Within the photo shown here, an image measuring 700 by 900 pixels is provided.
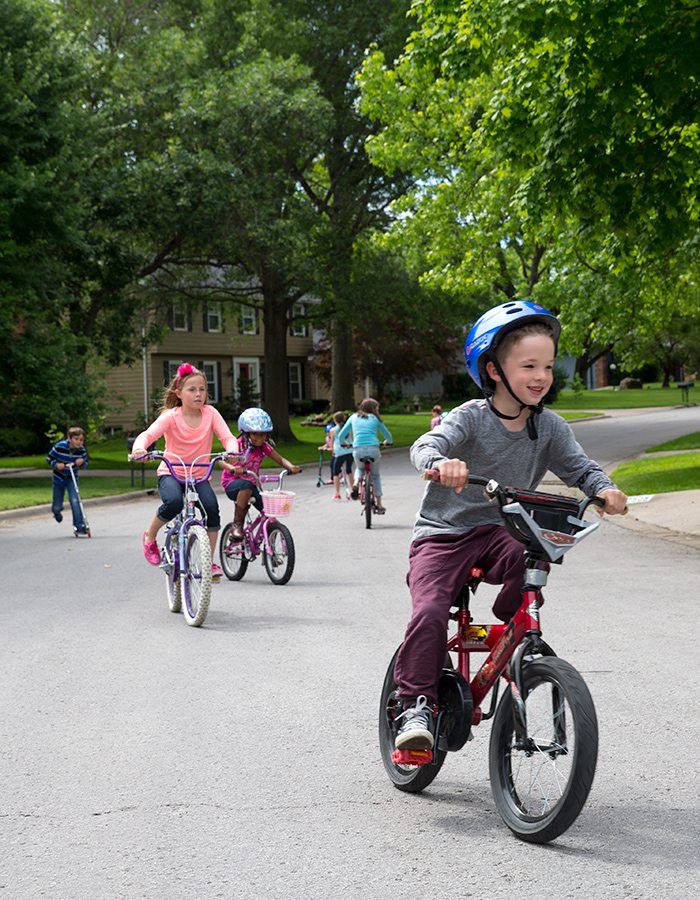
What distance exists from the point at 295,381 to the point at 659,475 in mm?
48365

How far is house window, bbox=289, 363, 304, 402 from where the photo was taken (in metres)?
70.7

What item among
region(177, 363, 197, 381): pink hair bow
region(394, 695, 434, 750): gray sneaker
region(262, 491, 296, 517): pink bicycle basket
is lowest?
region(394, 695, 434, 750): gray sneaker

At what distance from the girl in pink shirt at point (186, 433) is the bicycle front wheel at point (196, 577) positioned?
0.67ft

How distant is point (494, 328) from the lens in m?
4.57

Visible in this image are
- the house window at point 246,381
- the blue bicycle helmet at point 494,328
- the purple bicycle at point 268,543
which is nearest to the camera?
the blue bicycle helmet at point 494,328

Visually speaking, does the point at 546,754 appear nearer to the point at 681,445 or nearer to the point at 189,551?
the point at 189,551

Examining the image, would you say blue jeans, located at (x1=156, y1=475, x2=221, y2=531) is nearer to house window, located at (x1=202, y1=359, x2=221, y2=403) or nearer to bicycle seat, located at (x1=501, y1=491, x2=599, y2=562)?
bicycle seat, located at (x1=501, y1=491, x2=599, y2=562)

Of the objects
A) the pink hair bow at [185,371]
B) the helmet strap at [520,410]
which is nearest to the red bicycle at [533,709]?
the helmet strap at [520,410]

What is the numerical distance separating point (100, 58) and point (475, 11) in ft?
89.3

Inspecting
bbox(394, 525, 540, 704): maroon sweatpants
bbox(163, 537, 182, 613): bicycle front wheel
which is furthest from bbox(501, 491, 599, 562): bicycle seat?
bbox(163, 537, 182, 613): bicycle front wheel

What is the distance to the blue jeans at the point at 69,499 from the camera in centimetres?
1711

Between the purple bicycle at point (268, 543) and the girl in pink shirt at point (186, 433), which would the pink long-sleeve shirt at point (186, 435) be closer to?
the girl in pink shirt at point (186, 433)

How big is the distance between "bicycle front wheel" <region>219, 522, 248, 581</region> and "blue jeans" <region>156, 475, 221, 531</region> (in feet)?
6.75

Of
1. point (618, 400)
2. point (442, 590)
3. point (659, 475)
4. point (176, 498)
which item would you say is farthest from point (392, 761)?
point (618, 400)
